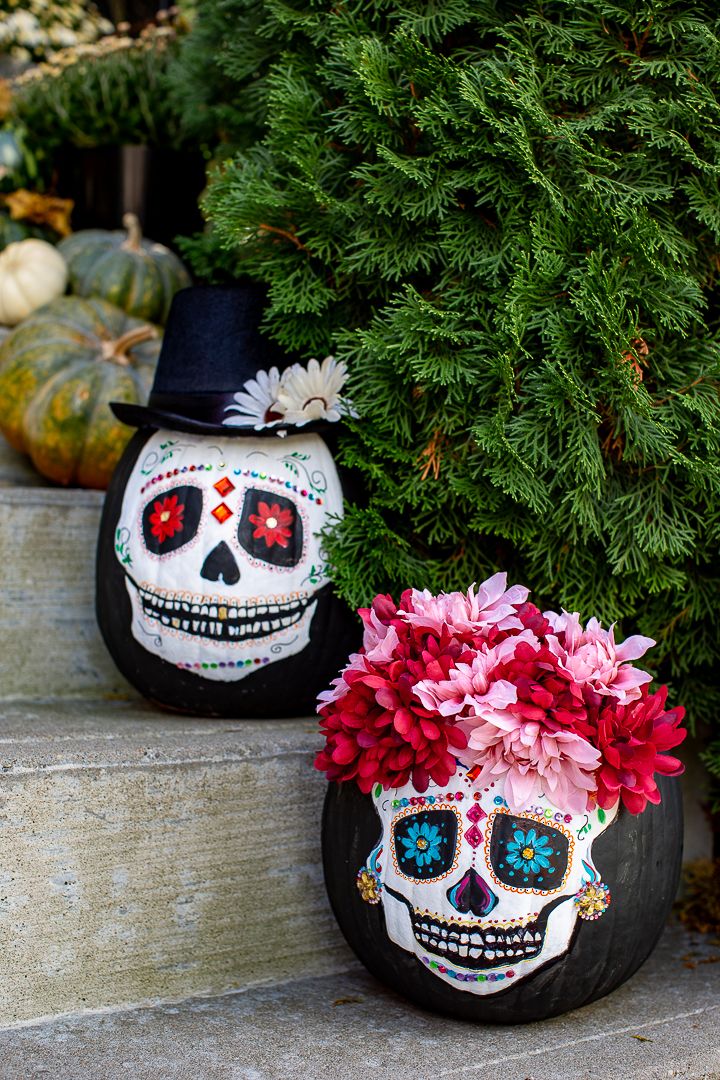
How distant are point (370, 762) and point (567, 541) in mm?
599

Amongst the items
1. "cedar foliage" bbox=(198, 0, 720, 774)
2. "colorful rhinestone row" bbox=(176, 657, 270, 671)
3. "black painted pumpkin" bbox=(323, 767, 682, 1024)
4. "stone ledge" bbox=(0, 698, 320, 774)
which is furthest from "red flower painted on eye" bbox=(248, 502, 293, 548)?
"black painted pumpkin" bbox=(323, 767, 682, 1024)

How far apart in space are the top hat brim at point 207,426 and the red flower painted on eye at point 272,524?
14cm

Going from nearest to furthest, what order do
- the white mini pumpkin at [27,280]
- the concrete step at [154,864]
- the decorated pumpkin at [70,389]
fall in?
the concrete step at [154,864] < the decorated pumpkin at [70,389] < the white mini pumpkin at [27,280]

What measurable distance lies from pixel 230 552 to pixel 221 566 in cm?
3

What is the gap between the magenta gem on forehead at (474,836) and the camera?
1579mm

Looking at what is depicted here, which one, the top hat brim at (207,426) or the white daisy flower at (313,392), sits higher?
the white daisy flower at (313,392)

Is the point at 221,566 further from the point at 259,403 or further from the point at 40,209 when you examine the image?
the point at 40,209

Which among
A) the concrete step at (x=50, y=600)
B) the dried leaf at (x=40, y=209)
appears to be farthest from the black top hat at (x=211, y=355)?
the dried leaf at (x=40, y=209)

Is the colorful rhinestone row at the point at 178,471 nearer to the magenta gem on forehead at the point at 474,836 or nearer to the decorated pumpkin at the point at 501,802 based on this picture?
the decorated pumpkin at the point at 501,802

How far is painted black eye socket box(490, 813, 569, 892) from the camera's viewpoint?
5.16 ft

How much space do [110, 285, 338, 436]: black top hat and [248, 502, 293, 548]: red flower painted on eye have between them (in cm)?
23

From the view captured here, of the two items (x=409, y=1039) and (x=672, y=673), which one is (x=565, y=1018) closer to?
(x=409, y=1039)

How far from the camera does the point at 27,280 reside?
3.18 meters

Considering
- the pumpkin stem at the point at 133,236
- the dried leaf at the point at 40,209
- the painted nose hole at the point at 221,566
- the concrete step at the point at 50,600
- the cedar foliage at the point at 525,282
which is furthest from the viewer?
the dried leaf at the point at 40,209
